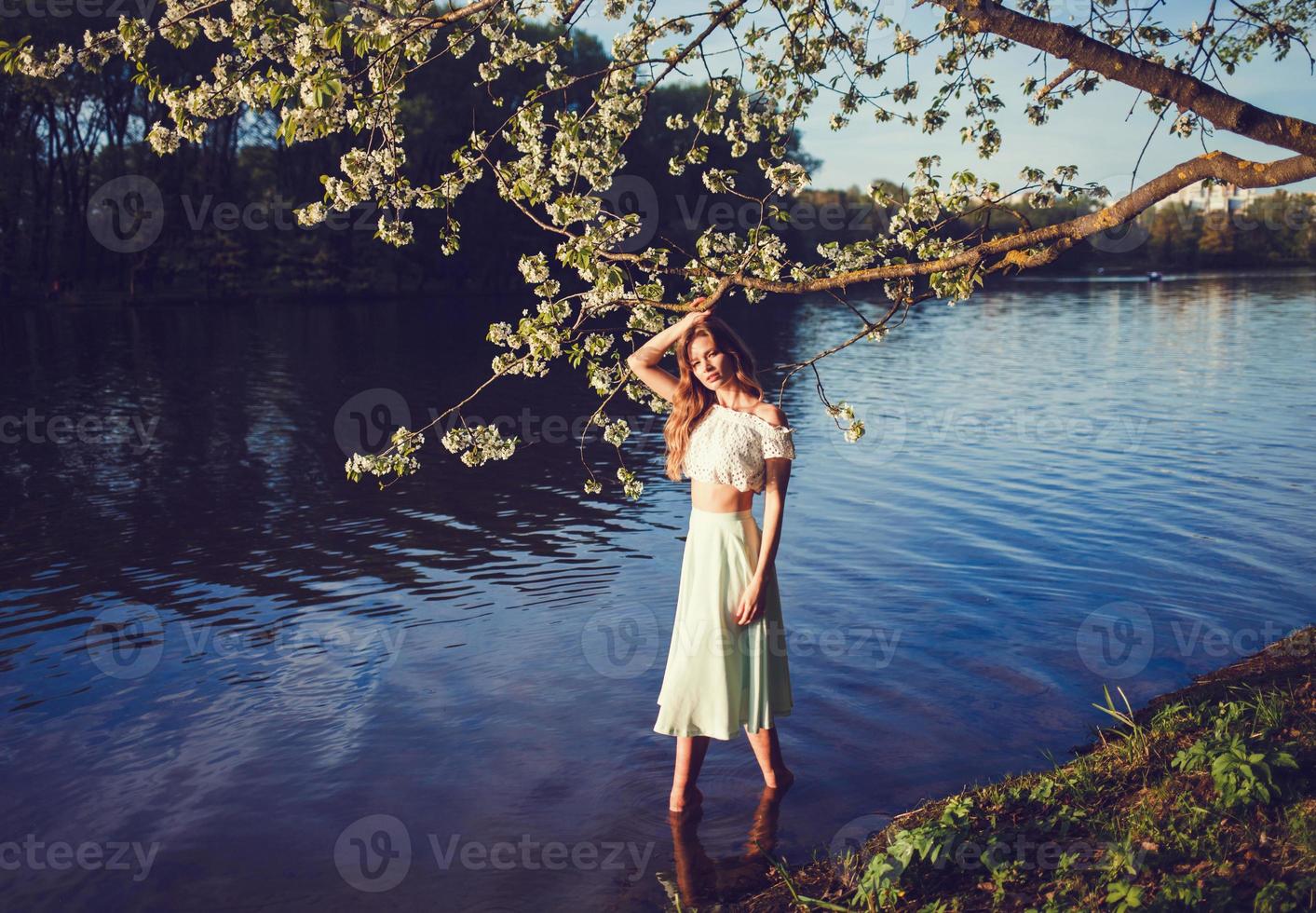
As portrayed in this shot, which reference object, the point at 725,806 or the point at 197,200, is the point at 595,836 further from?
the point at 197,200

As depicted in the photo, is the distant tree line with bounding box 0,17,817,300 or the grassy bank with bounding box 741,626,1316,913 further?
the distant tree line with bounding box 0,17,817,300

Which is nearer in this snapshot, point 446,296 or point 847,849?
point 847,849

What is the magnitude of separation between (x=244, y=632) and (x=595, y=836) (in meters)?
4.75

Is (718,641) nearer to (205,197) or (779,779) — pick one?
(779,779)

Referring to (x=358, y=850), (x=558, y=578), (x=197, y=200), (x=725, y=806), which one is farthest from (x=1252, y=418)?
(x=197, y=200)

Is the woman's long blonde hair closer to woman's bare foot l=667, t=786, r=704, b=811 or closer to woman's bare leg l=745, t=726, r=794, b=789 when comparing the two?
woman's bare leg l=745, t=726, r=794, b=789

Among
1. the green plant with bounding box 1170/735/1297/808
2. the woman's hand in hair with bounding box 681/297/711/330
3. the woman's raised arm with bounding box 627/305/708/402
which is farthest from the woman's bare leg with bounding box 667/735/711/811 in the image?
the green plant with bounding box 1170/735/1297/808

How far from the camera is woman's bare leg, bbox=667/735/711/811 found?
570 cm

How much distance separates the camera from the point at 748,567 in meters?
5.52

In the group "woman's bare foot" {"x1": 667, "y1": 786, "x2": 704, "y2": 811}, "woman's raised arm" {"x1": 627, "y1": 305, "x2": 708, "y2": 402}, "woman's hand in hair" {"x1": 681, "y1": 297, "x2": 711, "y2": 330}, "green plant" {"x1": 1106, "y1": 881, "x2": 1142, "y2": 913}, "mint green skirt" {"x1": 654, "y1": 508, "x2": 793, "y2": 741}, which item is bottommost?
"woman's bare foot" {"x1": 667, "y1": 786, "x2": 704, "y2": 811}

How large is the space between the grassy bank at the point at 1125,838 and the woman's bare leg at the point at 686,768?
78 centimetres

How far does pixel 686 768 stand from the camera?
229 inches

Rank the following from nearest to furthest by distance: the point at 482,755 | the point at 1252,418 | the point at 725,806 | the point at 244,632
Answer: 1. the point at 725,806
2. the point at 482,755
3. the point at 244,632
4. the point at 1252,418

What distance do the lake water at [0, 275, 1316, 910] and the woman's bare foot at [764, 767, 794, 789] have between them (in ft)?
0.52
